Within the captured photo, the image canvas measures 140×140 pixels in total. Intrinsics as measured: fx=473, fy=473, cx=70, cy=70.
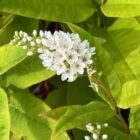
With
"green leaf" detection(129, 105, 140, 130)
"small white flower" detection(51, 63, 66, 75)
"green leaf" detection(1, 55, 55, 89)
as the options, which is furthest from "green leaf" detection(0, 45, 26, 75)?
"green leaf" detection(129, 105, 140, 130)

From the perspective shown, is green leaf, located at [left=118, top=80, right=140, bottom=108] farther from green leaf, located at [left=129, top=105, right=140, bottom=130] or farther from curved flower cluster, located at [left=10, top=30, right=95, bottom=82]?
curved flower cluster, located at [left=10, top=30, right=95, bottom=82]

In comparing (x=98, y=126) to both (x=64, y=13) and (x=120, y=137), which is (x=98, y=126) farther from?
(x=64, y=13)

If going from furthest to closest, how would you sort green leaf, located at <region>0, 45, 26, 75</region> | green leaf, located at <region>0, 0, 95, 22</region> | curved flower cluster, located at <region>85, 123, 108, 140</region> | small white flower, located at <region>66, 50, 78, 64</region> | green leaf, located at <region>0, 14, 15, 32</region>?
green leaf, located at <region>0, 14, 15, 32</region> < green leaf, located at <region>0, 0, 95, 22</region> < green leaf, located at <region>0, 45, 26, 75</region> < curved flower cluster, located at <region>85, 123, 108, 140</region> < small white flower, located at <region>66, 50, 78, 64</region>

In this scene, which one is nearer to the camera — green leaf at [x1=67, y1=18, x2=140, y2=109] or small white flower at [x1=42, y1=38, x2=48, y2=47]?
small white flower at [x1=42, y1=38, x2=48, y2=47]

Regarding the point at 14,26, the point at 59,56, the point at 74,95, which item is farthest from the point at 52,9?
the point at 59,56

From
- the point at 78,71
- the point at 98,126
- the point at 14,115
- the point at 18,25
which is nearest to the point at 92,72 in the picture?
the point at 78,71

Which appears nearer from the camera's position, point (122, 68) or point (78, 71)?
point (78, 71)

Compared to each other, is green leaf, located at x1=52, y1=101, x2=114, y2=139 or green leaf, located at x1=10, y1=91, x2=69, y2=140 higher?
green leaf, located at x1=52, y1=101, x2=114, y2=139
